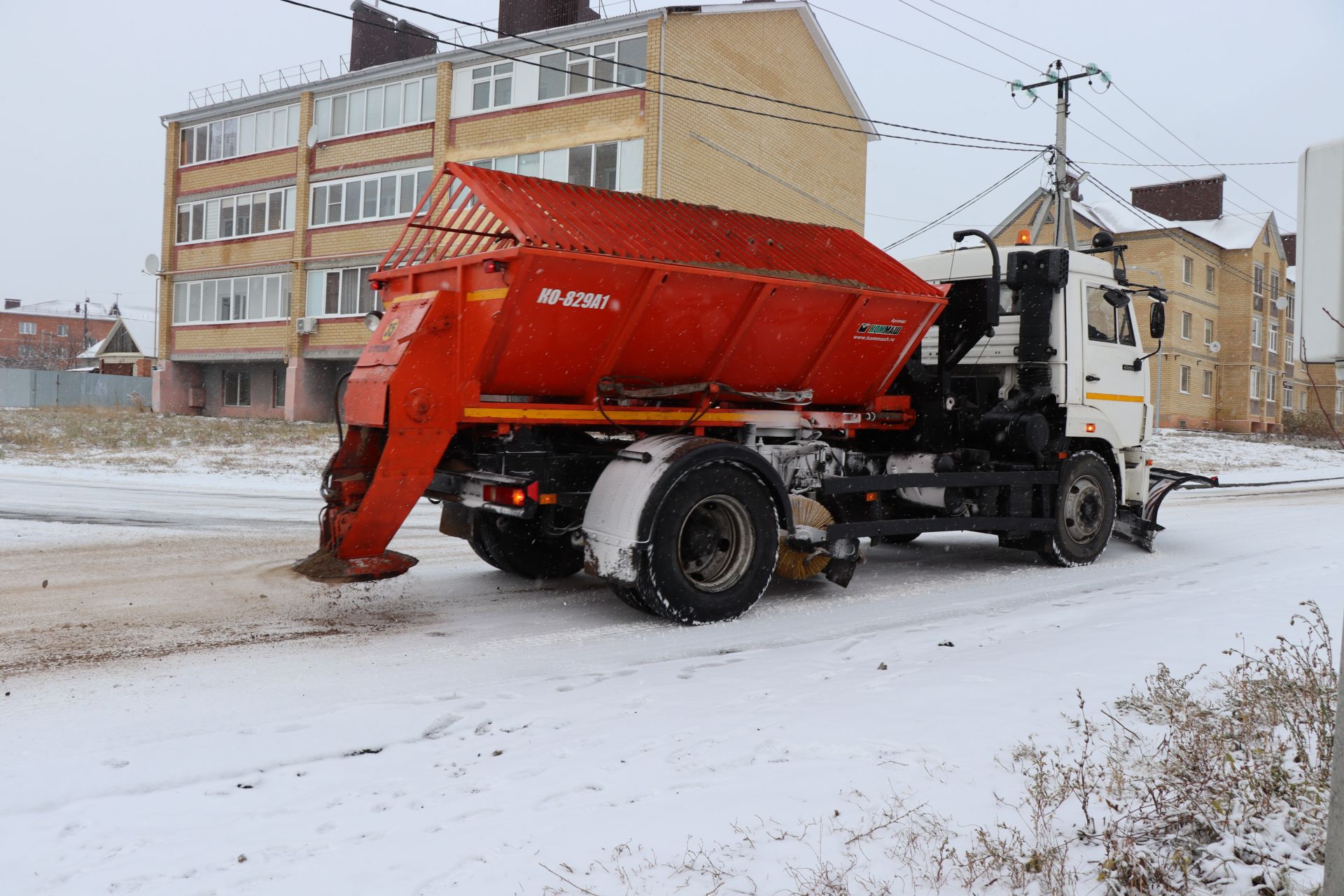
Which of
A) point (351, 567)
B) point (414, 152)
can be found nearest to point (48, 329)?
point (414, 152)

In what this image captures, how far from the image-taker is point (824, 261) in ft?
25.1

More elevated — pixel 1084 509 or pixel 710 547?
pixel 1084 509

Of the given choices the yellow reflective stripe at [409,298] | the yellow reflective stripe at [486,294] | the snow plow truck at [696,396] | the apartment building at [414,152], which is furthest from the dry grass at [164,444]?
the yellow reflective stripe at [486,294]

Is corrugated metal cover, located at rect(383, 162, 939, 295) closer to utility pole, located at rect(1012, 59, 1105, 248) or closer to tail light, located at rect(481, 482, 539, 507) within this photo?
tail light, located at rect(481, 482, 539, 507)

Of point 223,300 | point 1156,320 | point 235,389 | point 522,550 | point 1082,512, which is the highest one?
point 223,300

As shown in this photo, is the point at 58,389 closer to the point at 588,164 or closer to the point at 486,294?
the point at 588,164

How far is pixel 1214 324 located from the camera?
157 feet

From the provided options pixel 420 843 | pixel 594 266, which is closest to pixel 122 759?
pixel 420 843

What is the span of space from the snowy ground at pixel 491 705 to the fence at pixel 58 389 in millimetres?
44460

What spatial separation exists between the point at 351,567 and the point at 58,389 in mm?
49306

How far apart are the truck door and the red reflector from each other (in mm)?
5638

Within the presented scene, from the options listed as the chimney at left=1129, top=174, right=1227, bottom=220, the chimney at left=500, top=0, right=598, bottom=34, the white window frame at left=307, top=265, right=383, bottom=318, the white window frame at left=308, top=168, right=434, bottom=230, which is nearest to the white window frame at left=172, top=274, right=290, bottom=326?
the white window frame at left=307, top=265, right=383, bottom=318

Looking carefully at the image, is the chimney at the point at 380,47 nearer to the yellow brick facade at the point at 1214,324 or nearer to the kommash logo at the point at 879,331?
the yellow brick facade at the point at 1214,324

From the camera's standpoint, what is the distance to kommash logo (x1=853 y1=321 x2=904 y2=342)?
7.85 m
